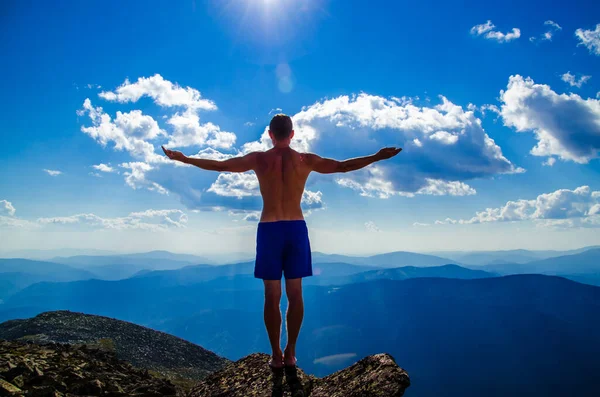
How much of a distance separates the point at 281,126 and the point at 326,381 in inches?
175

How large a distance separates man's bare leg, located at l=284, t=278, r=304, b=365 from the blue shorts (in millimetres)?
154

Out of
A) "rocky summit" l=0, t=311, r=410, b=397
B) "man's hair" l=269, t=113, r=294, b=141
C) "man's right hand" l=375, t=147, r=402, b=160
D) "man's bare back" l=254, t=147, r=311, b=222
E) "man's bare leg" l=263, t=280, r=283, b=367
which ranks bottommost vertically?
"rocky summit" l=0, t=311, r=410, b=397

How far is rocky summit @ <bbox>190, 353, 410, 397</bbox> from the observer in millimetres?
5230

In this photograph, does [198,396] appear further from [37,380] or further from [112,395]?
[37,380]

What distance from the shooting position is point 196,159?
6.47m

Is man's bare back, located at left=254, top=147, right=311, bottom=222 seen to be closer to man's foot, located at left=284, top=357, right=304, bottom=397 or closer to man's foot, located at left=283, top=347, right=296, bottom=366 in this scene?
man's foot, located at left=283, top=347, right=296, bottom=366

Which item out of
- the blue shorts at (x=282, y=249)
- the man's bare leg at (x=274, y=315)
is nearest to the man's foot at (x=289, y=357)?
the man's bare leg at (x=274, y=315)

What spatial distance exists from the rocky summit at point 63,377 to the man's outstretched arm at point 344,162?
16.1ft

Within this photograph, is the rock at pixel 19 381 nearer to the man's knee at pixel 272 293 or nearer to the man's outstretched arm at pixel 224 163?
the man's knee at pixel 272 293

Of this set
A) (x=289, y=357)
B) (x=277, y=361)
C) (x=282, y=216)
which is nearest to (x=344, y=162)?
(x=282, y=216)

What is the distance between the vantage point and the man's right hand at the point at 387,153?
623cm

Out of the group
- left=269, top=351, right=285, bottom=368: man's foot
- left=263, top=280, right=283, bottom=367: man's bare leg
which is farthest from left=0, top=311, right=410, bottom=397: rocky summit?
left=263, top=280, right=283, bottom=367: man's bare leg

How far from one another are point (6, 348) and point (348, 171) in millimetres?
8049

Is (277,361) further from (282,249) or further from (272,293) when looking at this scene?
(282,249)
